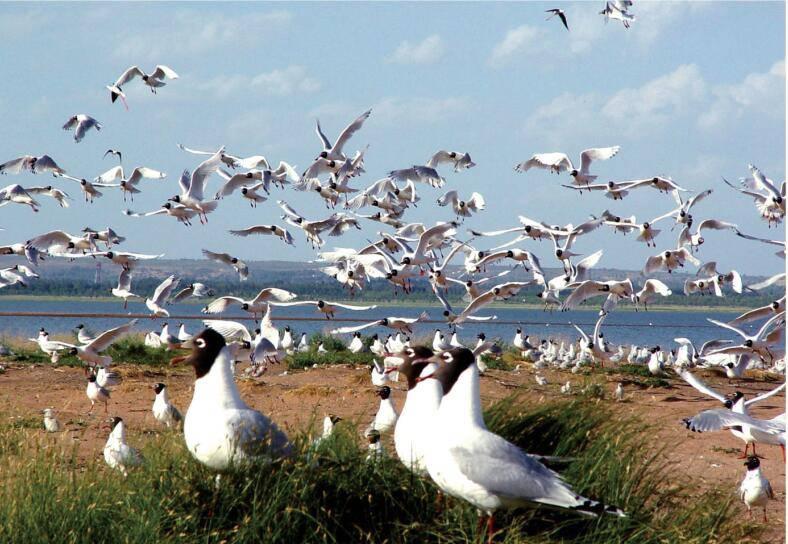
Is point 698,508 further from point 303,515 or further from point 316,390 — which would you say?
point 316,390

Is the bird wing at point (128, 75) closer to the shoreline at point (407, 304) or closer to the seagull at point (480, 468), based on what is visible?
the seagull at point (480, 468)

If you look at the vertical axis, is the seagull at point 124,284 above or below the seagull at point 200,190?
below

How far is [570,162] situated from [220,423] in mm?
12129

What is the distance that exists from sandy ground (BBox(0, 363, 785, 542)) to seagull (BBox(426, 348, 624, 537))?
6.22 feet

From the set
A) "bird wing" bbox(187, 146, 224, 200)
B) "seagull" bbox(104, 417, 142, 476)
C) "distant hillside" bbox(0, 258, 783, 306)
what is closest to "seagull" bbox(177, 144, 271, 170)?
"bird wing" bbox(187, 146, 224, 200)

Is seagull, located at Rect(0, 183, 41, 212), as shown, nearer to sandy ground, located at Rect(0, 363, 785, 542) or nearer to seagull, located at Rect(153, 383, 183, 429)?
sandy ground, located at Rect(0, 363, 785, 542)

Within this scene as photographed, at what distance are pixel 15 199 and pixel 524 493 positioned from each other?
14.3 m

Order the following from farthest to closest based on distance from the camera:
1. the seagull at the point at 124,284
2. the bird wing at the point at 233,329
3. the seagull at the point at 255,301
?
the seagull at the point at 124,284
the seagull at the point at 255,301
the bird wing at the point at 233,329

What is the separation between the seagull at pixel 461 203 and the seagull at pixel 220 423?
463 inches

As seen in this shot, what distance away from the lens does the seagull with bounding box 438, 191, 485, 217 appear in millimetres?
18188

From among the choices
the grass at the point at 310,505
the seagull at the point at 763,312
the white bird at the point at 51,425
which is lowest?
the white bird at the point at 51,425

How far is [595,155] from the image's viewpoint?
1755 centimetres

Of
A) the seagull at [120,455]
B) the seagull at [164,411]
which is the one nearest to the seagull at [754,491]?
the seagull at [120,455]

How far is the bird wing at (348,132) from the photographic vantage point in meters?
16.4
